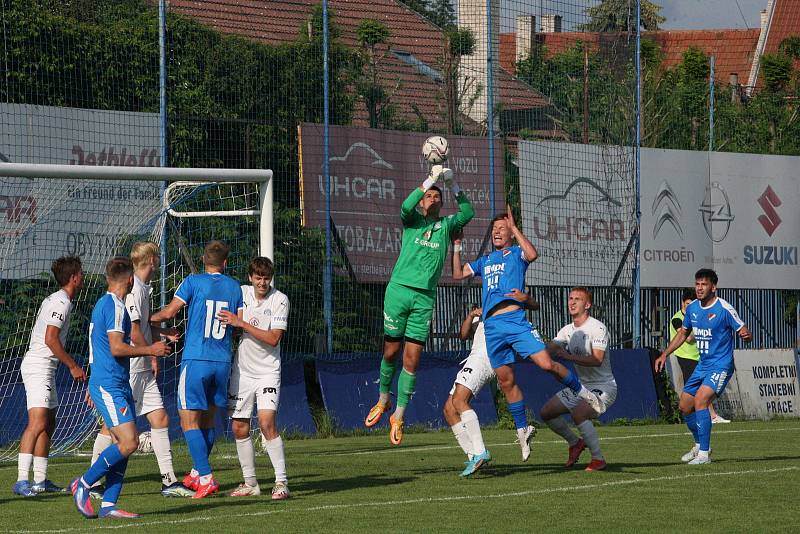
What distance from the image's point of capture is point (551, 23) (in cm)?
2241

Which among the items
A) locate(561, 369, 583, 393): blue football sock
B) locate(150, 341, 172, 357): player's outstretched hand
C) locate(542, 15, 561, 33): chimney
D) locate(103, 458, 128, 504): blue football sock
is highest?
locate(542, 15, 561, 33): chimney

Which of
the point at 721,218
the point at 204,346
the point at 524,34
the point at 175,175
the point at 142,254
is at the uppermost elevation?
the point at 524,34

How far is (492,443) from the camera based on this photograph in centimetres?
1650

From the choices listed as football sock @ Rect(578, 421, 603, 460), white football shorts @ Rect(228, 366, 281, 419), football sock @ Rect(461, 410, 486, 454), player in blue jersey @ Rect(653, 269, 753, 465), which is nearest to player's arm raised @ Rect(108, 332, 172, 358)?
white football shorts @ Rect(228, 366, 281, 419)

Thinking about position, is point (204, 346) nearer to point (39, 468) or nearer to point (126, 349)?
point (126, 349)

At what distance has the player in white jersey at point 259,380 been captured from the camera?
10492 mm

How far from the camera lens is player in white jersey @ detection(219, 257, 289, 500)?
10.5 metres

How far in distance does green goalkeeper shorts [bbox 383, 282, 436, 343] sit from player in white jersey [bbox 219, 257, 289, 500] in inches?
81.8

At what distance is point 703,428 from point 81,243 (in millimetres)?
7775

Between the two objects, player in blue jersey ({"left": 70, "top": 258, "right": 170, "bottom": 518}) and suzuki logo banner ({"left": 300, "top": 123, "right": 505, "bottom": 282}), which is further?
suzuki logo banner ({"left": 300, "top": 123, "right": 505, "bottom": 282})

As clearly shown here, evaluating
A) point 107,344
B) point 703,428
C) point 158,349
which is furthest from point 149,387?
point 703,428

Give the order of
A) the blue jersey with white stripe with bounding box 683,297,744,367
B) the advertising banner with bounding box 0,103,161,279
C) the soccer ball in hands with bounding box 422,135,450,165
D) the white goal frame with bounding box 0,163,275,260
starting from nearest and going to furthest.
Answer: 1. the soccer ball in hands with bounding box 422,135,450,165
2. the white goal frame with bounding box 0,163,275,260
3. the blue jersey with white stripe with bounding box 683,297,744,367
4. the advertising banner with bounding box 0,103,161,279

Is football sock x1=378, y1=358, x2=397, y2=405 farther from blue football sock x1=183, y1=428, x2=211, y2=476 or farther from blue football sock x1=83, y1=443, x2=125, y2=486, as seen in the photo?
blue football sock x1=83, y1=443, x2=125, y2=486

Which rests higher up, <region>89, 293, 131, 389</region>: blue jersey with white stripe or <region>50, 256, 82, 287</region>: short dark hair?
<region>50, 256, 82, 287</region>: short dark hair
